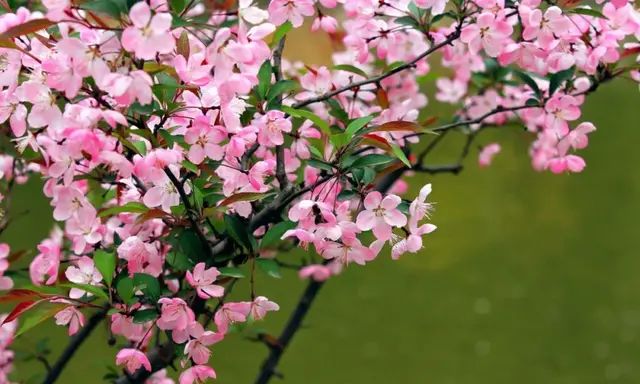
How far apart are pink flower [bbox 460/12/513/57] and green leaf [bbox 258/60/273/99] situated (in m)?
0.24

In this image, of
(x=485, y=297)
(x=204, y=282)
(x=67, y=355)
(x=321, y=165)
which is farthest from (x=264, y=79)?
(x=485, y=297)

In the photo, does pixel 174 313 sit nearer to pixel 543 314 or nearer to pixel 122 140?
pixel 122 140

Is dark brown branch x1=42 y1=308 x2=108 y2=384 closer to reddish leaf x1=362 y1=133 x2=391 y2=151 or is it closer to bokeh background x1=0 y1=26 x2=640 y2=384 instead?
reddish leaf x1=362 y1=133 x2=391 y2=151

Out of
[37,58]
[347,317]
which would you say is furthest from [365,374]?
[37,58]

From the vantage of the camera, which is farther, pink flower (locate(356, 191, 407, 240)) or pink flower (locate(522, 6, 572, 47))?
pink flower (locate(522, 6, 572, 47))

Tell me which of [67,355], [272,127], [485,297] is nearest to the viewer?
[272,127]

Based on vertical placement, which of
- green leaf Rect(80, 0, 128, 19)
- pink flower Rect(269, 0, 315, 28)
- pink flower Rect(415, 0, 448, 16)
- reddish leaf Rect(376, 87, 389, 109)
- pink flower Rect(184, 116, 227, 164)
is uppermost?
green leaf Rect(80, 0, 128, 19)

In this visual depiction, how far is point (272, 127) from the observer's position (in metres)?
1.07

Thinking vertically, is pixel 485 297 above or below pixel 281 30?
below

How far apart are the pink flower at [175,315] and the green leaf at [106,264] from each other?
A: 72mm

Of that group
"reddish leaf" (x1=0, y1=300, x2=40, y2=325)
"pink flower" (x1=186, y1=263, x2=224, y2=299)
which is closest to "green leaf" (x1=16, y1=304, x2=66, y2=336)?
"reddish leaf" (x1=0, y1=300, x2=40, y2=325)

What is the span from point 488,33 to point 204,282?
45 centimetres

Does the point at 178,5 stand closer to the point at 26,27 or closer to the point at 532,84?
the point at 26,27

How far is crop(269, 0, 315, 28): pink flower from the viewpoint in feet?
3.65
